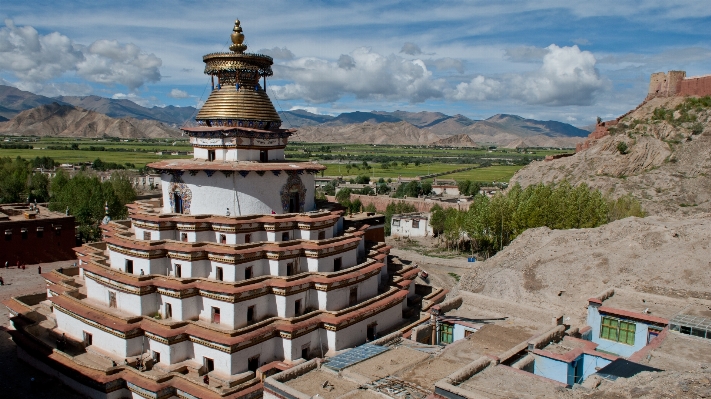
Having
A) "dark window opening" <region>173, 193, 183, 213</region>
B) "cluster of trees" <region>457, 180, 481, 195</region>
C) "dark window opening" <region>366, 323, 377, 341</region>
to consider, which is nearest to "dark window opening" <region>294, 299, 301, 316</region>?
"dark window opening" <region>366, 323, 377, 341</region>

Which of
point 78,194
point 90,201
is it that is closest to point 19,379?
point 90,201

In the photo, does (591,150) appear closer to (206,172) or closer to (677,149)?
(677,149)

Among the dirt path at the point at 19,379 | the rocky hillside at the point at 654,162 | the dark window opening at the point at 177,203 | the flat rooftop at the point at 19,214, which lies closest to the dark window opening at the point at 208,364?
the dirt path at the point at 19,379

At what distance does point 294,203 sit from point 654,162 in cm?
4957

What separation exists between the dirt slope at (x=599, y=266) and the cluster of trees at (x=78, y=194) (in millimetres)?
34219

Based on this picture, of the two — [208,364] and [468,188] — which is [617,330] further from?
[468,188]

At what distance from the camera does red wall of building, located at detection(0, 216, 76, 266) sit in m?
35.4

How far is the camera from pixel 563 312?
21109mm

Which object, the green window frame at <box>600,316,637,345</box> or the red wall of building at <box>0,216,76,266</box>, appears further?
the red wall of building at <box>0,216,76,266</box>

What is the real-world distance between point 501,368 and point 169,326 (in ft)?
38.6

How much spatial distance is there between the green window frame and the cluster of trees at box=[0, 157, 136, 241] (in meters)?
40.1

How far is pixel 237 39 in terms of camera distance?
24.0 m

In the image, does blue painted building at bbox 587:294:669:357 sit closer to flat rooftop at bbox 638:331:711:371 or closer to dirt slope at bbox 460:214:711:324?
flat rooftop at bbox 638:331:711:371

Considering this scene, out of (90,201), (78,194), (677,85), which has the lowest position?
(90,201)
